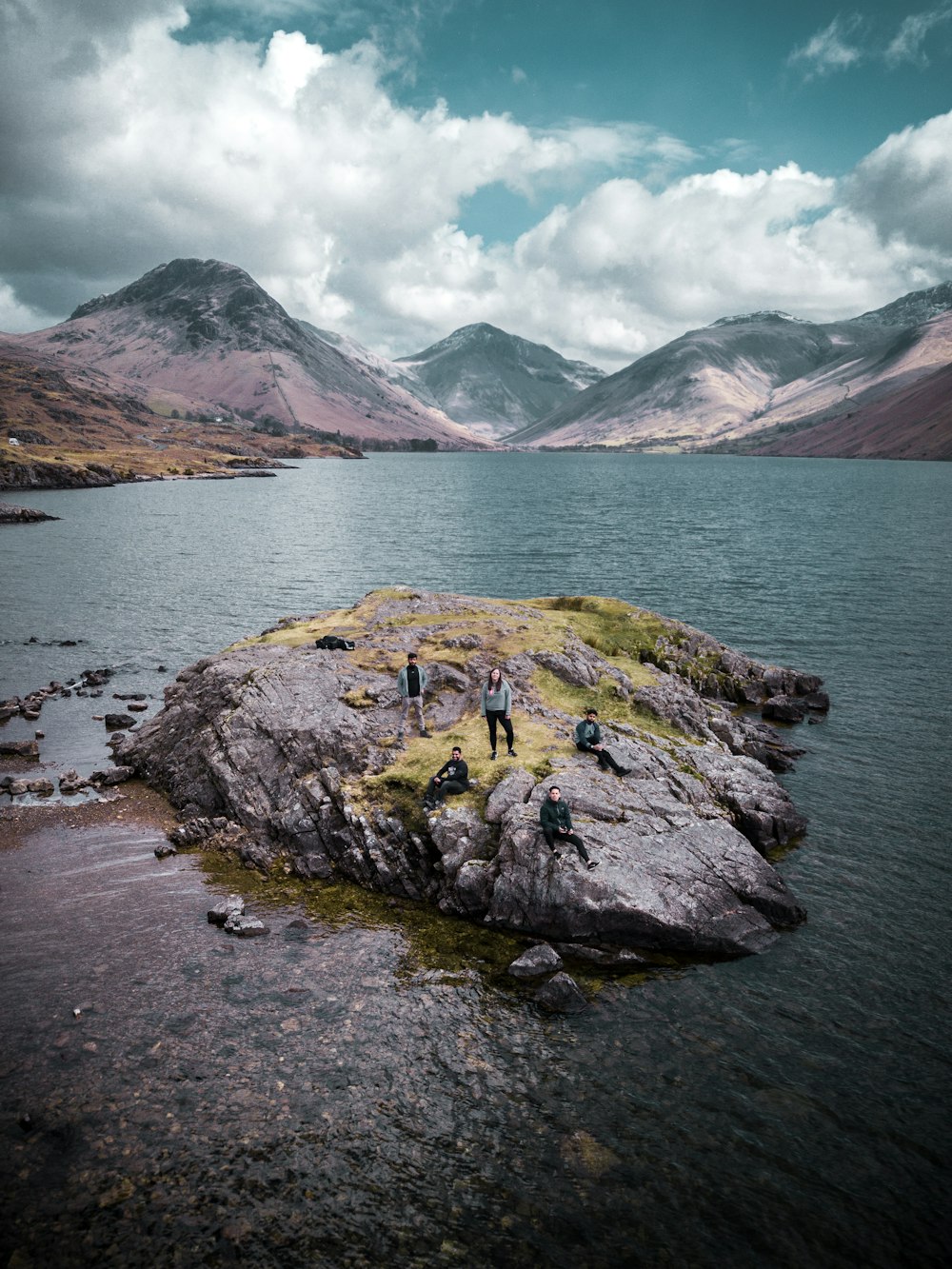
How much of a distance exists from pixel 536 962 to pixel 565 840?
13.1 feet

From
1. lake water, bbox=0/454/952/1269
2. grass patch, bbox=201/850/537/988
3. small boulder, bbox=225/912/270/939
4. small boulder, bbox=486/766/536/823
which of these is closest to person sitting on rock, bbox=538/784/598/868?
small boulder, bbox=486/766/536/823

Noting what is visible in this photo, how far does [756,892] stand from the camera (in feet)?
81.2

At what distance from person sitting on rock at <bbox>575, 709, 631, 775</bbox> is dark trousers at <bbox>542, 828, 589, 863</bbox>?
476 cm

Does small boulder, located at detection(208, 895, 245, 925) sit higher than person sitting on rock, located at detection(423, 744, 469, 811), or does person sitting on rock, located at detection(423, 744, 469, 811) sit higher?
person sitting on rock, located at detection(423, 744, 469, 811)

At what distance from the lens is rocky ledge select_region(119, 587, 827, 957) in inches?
939

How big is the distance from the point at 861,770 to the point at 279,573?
2654 inches

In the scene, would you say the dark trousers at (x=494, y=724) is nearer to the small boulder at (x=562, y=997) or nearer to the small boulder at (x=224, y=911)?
the small boulder at (x=562, y=997)

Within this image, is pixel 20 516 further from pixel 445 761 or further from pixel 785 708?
pixel 785 708

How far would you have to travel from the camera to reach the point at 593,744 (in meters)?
28.8

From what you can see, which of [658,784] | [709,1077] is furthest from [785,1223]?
[658,784]

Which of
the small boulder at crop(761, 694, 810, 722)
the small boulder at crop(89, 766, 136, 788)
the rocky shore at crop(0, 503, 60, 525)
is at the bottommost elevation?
the small boulder at crop(89, 766, 136, 788)

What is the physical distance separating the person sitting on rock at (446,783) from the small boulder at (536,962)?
6.65 metres

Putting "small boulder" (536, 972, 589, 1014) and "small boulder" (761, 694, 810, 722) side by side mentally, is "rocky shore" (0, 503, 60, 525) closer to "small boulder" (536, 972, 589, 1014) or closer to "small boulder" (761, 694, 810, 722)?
"small boulder" (761, 694, 810, 722)

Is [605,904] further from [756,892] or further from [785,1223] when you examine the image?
[785,1223]
